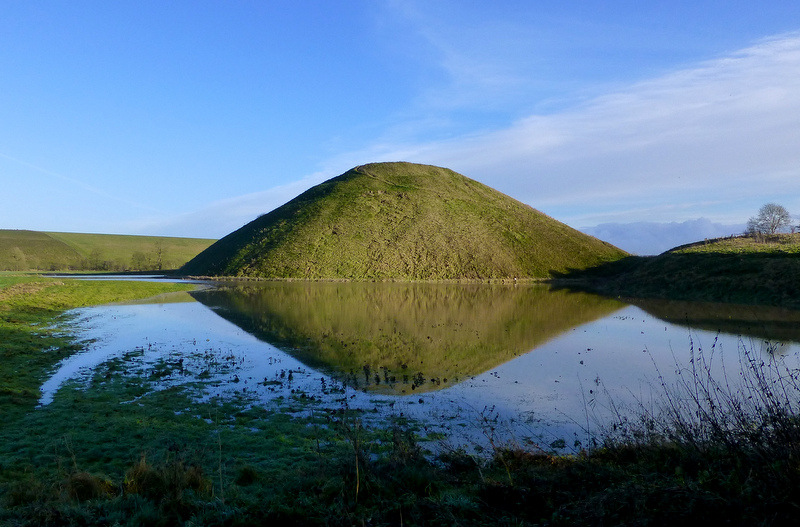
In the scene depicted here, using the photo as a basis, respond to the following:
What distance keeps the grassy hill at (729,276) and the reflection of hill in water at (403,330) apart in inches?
494

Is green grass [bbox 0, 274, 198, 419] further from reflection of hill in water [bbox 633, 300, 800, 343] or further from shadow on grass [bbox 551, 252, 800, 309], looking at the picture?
shadow on grass [bbox 551, 252, 800, 309]

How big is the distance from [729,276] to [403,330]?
143ft

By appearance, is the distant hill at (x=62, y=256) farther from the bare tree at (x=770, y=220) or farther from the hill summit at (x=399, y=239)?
the bare tree at (x=770, y=220)

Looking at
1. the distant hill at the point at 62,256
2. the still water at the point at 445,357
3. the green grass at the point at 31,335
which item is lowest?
the still water at the point at 445,357

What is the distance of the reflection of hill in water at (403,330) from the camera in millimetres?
19047

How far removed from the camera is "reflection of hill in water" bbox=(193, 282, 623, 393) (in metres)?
19.0

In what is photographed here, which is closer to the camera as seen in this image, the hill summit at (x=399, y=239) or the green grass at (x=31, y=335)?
the green grass at (x=31, y=335)

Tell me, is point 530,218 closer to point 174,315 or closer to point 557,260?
point 557,260

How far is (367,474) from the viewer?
26.3 feet

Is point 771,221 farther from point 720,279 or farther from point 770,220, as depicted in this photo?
point 720,279

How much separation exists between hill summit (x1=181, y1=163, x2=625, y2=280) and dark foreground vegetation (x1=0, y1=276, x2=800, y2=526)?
75.7m

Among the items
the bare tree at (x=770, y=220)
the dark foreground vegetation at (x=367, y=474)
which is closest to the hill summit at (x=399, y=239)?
the bare tree at (x=770, y=220)

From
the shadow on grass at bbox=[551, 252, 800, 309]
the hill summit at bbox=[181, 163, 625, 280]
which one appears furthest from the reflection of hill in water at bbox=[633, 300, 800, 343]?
the hill summit at bbox=[181, 163, 625, 280]

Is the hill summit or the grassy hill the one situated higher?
the hill summit
